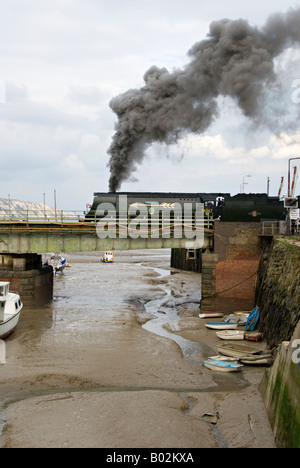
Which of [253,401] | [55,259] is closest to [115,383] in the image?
[253,401]

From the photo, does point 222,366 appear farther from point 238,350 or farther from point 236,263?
point 236,263

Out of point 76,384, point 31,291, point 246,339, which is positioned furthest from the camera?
point 31,291

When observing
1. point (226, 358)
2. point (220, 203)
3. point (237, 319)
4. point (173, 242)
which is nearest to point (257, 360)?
point (226, 358)

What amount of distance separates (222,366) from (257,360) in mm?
1441

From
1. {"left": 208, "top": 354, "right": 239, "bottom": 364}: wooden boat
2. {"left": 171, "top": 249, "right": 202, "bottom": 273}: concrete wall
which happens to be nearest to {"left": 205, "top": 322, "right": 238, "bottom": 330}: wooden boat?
{"left": 208, "top": 354, "right": 239, "bottom": 364}: wooden boat

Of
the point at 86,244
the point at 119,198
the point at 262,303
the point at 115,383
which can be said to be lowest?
the point at 115,383

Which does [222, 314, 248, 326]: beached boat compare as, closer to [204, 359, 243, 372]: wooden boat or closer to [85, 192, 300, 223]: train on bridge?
[85, 192, 300, 223]: train on bridge

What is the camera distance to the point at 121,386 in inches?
583

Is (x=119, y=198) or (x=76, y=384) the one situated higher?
(x=119, y=198)

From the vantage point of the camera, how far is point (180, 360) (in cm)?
1773

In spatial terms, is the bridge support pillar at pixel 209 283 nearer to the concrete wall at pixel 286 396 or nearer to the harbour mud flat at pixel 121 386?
the harbour mud flat at pixel 121 386

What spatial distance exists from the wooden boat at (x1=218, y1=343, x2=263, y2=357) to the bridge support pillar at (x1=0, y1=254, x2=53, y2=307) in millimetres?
13713

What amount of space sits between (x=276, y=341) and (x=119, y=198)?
21.2 meters
